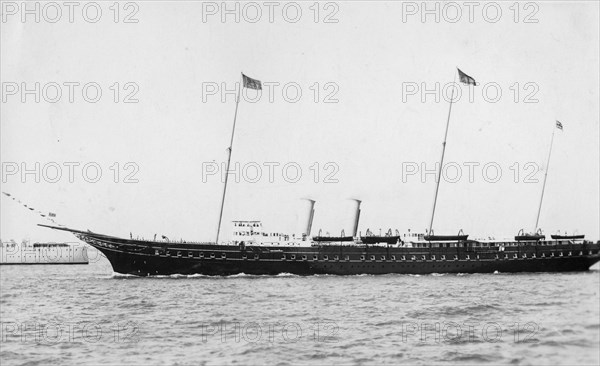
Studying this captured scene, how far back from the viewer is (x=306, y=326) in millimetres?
22531

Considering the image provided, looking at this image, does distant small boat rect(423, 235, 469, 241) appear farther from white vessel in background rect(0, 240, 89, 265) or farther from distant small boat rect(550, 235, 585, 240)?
white vessel in background rect(0, 240, 89, 265)

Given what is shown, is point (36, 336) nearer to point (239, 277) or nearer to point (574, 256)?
point (239, 277)

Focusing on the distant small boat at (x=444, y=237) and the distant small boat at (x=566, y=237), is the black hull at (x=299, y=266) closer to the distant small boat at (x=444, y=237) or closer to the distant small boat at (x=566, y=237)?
the distant small boat at (x=444, y=237)

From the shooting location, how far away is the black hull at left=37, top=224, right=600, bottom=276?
161 ft

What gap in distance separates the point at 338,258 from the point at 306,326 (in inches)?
1135

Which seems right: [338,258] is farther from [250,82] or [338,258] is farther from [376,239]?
[250,82]

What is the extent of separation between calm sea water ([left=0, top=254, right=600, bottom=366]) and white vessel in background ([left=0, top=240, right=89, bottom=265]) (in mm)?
72733

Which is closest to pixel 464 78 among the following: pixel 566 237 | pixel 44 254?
pixel 566 237

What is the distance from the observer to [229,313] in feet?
86.8

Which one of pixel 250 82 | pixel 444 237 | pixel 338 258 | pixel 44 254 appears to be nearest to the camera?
pixel 250 82

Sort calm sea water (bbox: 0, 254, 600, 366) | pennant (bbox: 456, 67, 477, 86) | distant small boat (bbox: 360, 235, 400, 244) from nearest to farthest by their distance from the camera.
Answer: calm sea water (bbox: 0, 254, 600, 366) → pennant (bbox: 456, 67, 477, 86) → distant small boat (bbox: 360, 235, 400, 244)

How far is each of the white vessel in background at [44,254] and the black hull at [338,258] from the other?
195 ft

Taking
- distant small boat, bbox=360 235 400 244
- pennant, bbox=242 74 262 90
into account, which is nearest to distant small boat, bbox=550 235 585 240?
distant small boat, bbox=360 235 400 244

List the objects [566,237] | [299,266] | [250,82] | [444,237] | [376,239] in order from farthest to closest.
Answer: [566,237]
[444,237]
[376,239]
[299,266]
[250,82]
